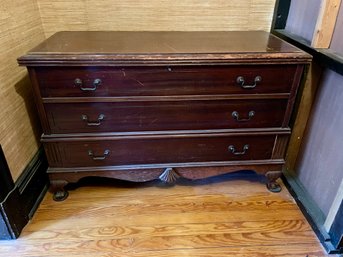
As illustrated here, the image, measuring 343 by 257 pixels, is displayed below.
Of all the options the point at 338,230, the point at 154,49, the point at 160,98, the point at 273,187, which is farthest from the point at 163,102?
the point at 338,230

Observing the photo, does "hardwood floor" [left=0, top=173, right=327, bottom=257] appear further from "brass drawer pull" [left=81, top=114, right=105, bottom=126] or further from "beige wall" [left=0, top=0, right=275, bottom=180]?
"brass drawer pull" [left=81, top=114, right=105, bottom=126]

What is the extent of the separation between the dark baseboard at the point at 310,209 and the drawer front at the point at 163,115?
1.29ft

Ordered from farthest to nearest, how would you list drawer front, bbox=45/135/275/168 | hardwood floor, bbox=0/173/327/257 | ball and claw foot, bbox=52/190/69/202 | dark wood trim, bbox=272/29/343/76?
1. ball and claw foot, bbox=52/190/69/202
2. drawer front, bbox=45/135/275/168
3. hardwood floor, bbox=0/173/327/257
4. dark wood trim, bbox=272/29/343/76

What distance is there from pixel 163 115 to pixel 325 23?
77 centimetres

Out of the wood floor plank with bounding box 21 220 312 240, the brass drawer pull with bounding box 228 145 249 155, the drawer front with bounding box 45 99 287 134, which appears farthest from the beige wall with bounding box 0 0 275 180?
the brass drawer pull with bounding box 228 145 249 155

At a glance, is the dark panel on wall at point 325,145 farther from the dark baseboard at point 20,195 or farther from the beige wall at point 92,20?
the dark baseboard at point 20,195

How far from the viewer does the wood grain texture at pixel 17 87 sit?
47.2 inches

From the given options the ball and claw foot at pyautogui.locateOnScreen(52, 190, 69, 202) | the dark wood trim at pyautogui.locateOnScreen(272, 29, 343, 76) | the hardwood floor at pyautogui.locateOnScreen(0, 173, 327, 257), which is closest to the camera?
the dark wood trim at pyautogui.locateOnScreen(272, 29, 343, 76)

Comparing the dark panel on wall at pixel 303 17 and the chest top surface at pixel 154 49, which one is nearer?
the chest top surface at pixel 154 49

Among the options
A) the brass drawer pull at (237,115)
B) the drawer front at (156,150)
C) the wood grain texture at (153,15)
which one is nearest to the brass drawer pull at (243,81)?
the brass drawer pull at (237,115)

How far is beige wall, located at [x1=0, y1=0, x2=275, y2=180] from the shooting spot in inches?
51.6

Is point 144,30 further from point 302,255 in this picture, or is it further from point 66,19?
point 302,255

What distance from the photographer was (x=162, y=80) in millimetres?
1203

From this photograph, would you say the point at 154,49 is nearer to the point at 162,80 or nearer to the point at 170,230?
the point at 162,80
